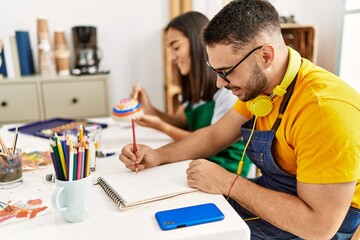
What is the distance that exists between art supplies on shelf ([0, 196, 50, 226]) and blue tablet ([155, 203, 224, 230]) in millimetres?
290

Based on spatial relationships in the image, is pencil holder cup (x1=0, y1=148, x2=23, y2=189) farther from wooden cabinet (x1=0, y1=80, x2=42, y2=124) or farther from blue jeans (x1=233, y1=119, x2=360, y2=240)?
wooden cabinet (x1=0, y1=80, x2=42, y2=124)

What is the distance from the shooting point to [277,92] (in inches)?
37.9

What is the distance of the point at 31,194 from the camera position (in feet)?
2.98

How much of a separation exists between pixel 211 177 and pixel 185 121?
38.9 inches

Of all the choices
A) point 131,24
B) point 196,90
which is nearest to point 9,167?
point 196,90

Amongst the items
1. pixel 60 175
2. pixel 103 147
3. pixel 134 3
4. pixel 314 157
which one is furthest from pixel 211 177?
pixel 134 3

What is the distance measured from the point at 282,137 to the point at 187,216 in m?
0.37

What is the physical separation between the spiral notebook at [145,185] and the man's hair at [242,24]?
406 mm

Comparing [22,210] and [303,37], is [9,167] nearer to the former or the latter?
[22,210]

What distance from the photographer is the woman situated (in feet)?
4.74

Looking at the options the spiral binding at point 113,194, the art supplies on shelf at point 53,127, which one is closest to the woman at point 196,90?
the art supplies on shelf at point 53,127

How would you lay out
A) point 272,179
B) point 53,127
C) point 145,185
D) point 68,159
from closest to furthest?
point 68,159 < point 145,185 < point 272,179 < point 53,127

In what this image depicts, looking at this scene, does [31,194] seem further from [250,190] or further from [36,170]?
[250,190]

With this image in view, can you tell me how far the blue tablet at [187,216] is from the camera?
73cm
